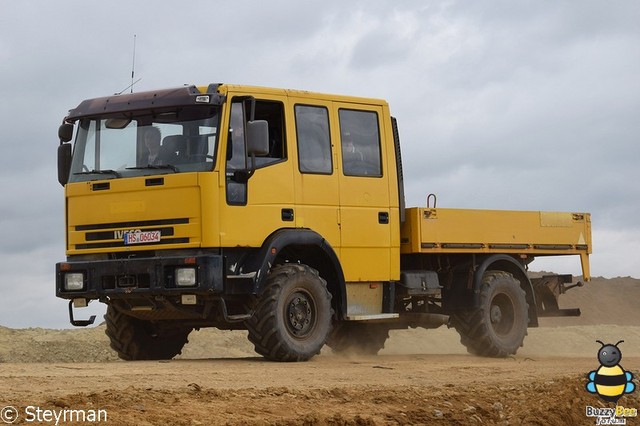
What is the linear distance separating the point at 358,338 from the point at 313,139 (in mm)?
5235

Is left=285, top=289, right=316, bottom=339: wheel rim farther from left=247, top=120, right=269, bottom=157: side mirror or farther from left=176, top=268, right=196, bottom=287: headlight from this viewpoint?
left=247, top=120, right=269, bottom=157: side mirror

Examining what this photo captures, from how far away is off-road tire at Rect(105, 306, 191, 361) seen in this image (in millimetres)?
18719

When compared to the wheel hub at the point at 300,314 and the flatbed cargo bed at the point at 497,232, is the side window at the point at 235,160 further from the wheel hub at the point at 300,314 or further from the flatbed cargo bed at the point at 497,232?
the flatbed cargo bed at the point at 497,232

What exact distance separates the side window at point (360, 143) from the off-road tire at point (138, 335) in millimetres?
3566

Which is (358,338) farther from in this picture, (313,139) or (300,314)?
(313,139)

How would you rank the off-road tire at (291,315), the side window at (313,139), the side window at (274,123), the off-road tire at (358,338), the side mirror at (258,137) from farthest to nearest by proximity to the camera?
the off-road tire at (358,338) < the side window at (313,139) < the side window at (274,123) < the off-road tire at (291,315) < the side mirror at (258,137)

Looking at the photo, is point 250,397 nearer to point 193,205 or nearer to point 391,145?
point 193,205

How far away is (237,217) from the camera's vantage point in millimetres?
16703

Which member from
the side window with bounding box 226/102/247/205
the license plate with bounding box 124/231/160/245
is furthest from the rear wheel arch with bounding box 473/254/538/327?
the license plate with bounding box 124/231/160/245

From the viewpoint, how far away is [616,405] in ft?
49.2

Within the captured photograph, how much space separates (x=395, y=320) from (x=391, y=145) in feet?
9.61

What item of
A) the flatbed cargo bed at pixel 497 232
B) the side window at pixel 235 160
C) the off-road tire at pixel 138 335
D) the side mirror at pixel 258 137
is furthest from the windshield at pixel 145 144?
the flatbed cargo bed at pixel 497 232

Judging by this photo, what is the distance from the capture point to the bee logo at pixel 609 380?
14.6 m

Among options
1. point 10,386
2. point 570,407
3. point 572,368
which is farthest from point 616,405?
point 10,386
